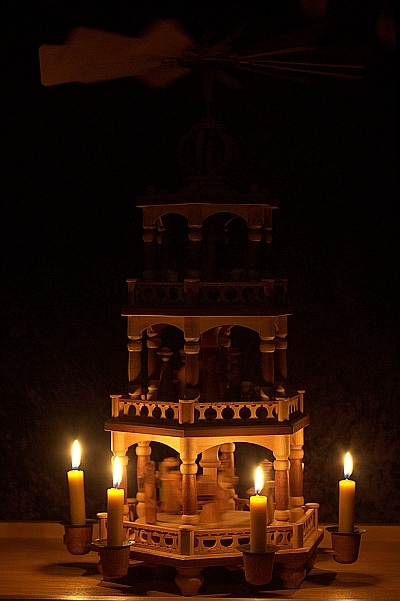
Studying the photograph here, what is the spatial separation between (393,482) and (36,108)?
1.59 meters

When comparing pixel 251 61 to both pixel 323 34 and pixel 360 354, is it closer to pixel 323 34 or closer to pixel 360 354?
pixel 323 34

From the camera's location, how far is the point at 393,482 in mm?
3449

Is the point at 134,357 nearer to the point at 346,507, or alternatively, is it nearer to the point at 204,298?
the point at 204,298

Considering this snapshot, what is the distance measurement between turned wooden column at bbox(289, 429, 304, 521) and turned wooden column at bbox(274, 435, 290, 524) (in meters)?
0.11

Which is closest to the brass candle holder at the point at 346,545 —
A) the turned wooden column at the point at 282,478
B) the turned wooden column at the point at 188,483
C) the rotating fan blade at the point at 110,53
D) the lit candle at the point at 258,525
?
the turned wooden column at the point at 282,478

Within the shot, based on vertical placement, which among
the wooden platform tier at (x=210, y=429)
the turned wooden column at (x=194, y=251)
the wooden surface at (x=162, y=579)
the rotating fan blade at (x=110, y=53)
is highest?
the rotating fan blade at (x=110, y=53)

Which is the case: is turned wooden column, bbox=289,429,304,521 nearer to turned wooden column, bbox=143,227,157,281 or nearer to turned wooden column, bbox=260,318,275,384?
turned wooden column, bbox=260,318,275,384

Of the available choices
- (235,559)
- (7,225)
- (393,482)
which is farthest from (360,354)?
(7,225)

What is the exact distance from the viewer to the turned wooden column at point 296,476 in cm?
296

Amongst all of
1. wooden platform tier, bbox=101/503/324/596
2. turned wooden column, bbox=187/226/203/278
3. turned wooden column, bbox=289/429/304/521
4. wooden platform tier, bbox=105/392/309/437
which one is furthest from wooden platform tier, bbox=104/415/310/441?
turned wooden column, bbox=187/226/203/278

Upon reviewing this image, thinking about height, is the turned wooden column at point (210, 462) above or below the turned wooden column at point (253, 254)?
below

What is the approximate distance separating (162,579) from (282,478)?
0.42m

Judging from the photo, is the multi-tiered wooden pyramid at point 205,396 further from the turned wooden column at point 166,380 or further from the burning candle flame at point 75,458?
the burning candle flame at point 75,458

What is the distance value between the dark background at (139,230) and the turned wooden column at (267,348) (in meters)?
0.54
